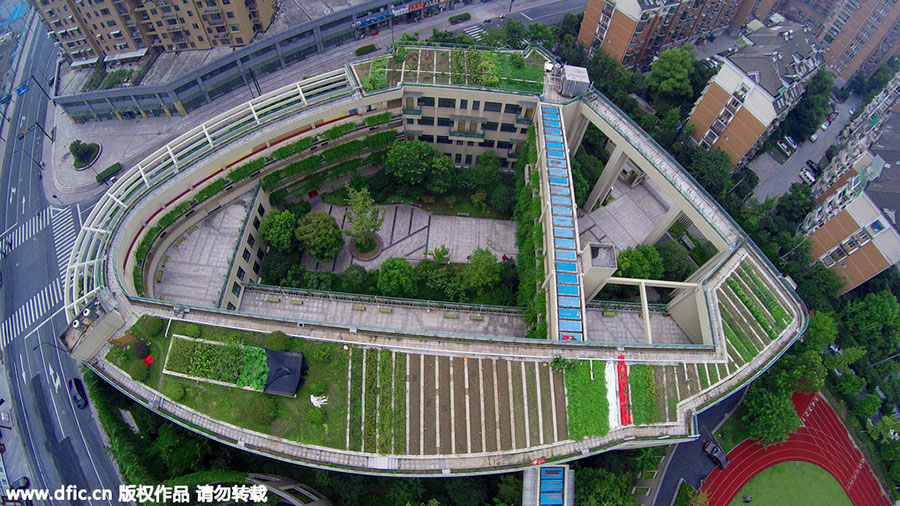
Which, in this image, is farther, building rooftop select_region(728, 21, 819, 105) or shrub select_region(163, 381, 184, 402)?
building rooftop select_region(728, 21, 819, 105)

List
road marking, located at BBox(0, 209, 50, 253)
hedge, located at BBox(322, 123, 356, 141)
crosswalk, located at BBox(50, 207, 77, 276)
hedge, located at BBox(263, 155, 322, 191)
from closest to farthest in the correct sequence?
hedge, located at BBox(263, 155, 322, 191), hedge, located at BBox(322, 123, 356, 141), crosswalk, located at BBox(50, 207, 77, 276), road marking, located at BBox(0, 209, 50, 253)

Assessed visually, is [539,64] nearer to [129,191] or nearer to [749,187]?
[749,187]

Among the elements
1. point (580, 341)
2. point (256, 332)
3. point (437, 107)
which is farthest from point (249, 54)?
point (580, 341)

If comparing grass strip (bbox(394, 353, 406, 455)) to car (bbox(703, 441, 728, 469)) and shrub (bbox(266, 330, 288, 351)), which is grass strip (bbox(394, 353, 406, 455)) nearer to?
shrub (bbox(266, 330, 288, 351))

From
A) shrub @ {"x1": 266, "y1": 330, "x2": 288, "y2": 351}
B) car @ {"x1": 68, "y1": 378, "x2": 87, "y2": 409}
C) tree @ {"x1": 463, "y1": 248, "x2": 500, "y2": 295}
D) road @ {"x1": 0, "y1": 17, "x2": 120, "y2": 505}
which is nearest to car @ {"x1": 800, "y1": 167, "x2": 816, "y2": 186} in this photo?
→ tree @ {"x1": 463, "y1": 248, "x2": 500, "y2": 295}

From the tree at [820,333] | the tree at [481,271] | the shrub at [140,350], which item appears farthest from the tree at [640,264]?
the shrub at [140,350]

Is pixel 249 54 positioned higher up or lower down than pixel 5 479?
higher up

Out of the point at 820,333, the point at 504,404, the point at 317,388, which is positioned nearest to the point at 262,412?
the point at 317,388
